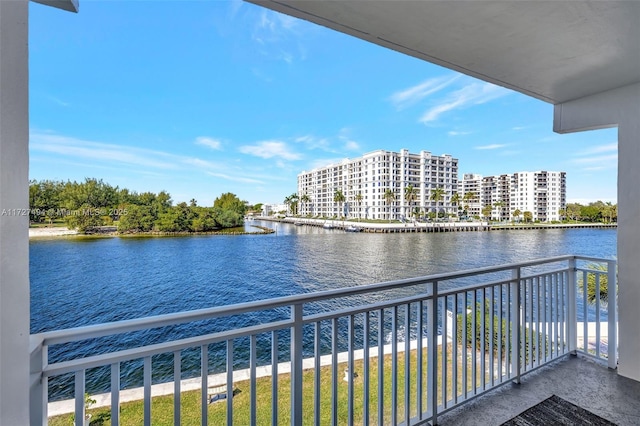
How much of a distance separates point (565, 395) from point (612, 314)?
93cm

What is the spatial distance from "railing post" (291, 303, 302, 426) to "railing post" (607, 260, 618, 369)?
8.95ft

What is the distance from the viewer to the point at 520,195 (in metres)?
40.9

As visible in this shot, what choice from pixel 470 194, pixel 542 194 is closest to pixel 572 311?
pixel 542 194

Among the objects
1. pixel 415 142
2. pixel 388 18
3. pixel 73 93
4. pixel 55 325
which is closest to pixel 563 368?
pixel 388 18

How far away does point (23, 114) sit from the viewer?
29.5 inches

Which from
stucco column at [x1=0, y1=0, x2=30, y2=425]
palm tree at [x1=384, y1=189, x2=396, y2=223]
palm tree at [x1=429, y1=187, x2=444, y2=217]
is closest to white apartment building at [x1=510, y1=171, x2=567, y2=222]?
palm tree at [x1=429, y1=187, x2=444, y2=217]

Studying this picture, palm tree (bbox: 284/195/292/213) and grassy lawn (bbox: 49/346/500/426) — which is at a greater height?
palm tree (bbox: 284/195/292/213)

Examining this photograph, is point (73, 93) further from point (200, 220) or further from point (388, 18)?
point (388, 18)

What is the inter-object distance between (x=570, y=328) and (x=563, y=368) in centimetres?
42

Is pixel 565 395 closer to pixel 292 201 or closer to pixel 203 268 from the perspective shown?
pixel 203 268

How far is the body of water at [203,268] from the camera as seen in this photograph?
1512 cm

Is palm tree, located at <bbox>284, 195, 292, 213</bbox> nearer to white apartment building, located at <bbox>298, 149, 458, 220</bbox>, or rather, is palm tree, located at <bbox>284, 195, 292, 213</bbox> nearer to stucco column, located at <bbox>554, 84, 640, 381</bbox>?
white apartment building, located at <bbox>298, 149, 458, 220</bbox>

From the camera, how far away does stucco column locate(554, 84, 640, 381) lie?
216 cm

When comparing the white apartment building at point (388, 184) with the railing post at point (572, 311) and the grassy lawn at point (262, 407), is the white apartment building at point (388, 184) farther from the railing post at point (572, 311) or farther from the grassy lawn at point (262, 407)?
the railing post at point (572, 311)
